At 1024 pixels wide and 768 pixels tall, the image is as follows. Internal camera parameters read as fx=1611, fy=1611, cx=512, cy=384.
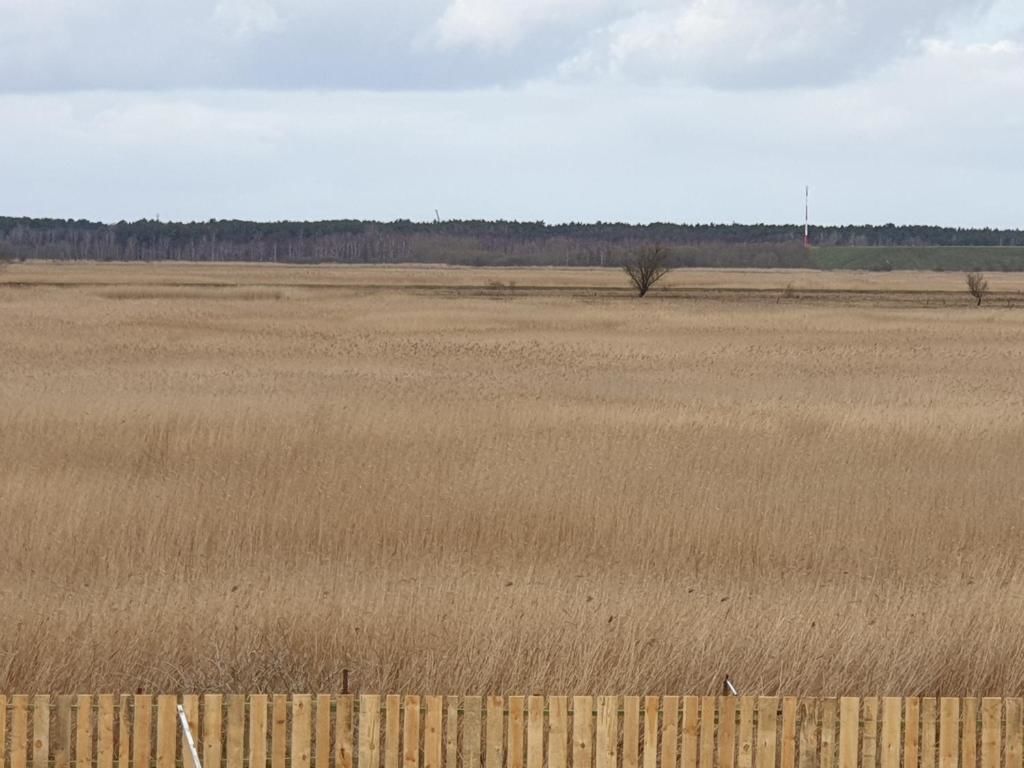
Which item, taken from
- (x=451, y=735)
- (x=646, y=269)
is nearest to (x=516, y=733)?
(x=451, y=735)

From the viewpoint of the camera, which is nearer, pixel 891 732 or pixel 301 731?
pixel 301 731

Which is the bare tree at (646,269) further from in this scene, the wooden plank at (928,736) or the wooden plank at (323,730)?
the wooden plank at (323,730)

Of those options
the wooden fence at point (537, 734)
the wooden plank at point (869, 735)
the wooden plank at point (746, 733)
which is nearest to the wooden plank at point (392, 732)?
the wooden fence at point (537, 734)

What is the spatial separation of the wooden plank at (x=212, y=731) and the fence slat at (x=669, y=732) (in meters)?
1.78

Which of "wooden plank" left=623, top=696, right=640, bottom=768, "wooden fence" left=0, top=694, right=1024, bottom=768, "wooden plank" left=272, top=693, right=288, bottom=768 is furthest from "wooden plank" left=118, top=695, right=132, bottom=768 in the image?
"wooden plank" left=623, top=696, right=640, bottom=768

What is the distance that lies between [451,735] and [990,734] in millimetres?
2526

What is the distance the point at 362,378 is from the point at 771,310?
122ft

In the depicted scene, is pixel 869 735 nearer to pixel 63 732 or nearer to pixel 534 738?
pixel 534 738

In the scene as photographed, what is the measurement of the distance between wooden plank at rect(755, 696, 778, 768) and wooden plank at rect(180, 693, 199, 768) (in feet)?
8.59

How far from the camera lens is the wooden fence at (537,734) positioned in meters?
7.35

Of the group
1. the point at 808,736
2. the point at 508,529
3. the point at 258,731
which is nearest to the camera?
the point at 258,731

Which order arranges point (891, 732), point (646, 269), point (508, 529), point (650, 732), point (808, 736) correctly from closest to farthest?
point (650, 732) < point (891, 732) < point (808, 736) < point (508, 529) < point (646, 269)

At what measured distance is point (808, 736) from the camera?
7723mm

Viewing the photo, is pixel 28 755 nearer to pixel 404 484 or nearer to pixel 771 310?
pixel 404 484
